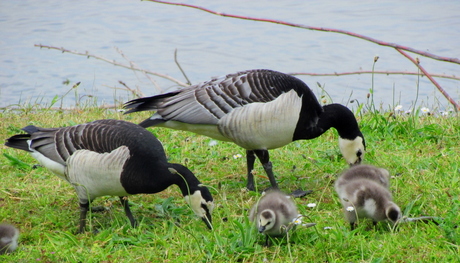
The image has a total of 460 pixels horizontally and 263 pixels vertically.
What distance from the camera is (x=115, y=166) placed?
18.0 feet

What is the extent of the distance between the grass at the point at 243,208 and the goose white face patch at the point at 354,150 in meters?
0.26

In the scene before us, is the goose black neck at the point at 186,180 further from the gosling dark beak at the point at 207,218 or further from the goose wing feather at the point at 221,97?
the goose wing feather at the point at 221,97

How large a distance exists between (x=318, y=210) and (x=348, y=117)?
142cm

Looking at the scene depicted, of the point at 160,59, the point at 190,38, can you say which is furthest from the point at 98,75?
the point at 190,38

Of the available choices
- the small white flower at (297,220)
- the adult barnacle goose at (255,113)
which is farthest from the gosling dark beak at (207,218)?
the adult barnacle goose at (255,113)

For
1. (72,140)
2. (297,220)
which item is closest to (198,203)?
(297,220)

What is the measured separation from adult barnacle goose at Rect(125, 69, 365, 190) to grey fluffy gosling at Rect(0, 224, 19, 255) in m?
1.87

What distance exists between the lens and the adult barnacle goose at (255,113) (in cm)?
652

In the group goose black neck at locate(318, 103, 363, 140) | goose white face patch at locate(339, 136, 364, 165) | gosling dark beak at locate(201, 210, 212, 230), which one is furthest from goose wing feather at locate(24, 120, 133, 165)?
goose white face patch at locate(339, 136, 364, 165)

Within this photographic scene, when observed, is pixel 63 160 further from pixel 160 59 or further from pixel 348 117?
pixel 160 59

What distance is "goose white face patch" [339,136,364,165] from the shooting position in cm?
682

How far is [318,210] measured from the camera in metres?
5.96

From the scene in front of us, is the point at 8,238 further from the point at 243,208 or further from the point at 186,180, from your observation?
the point at 243,208

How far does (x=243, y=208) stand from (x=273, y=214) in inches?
16.4
